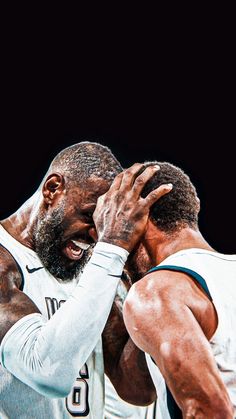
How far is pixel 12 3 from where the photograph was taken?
219 inches

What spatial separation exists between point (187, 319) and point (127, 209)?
74 centimetres

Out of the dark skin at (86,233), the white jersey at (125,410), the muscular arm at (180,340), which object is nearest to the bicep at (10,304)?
the dark skin at (86,233)

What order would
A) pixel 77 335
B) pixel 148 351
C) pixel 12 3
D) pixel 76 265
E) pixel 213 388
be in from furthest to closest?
pixel 12 3 → pixel 76 265 → pixel 77 335 → pixel 148 351 → pixel 213 388

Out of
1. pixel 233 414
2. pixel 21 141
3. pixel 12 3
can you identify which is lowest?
pixel 21 141

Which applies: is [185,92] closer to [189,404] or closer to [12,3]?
[12,3]

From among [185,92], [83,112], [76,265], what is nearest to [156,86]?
[185,92]

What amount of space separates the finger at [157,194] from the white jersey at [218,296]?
11.2 inches

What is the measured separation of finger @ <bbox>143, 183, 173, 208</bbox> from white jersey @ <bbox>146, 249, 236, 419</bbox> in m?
0.28

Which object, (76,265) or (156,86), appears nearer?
(76,265)

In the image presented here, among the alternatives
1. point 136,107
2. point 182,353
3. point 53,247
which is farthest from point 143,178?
point 136,107

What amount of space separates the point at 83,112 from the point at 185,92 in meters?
0.93

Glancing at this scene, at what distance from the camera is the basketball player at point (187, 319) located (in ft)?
4.97

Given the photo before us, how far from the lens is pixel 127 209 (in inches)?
88.0

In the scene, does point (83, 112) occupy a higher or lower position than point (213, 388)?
lower
